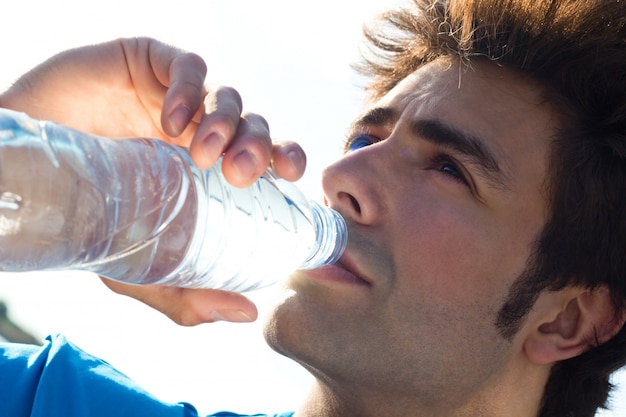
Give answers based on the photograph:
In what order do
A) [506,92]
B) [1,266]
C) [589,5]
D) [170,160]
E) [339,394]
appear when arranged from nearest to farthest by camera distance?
[1,266], [170,160], [339,394], [506,92], [589,5]

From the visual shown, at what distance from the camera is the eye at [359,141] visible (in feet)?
7.89

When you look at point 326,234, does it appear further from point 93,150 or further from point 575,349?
point 575,349

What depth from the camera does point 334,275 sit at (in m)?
2.00

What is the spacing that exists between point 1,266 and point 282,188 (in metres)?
0.70

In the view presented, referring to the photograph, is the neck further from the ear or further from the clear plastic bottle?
the clear plastic bottle

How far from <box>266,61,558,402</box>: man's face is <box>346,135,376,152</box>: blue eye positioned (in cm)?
3

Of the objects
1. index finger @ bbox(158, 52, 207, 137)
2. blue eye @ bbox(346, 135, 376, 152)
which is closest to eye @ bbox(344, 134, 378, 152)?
blue eye @ bbox(346, 135, 376, 152)

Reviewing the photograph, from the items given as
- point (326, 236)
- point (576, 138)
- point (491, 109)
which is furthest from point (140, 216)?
point (576, 138)

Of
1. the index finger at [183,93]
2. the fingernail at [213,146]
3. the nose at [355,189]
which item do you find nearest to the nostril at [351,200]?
the nose at [355,189]

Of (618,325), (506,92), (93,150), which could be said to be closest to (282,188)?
(93,150)

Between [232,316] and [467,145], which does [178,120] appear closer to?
[232,316]

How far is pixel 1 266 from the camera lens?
1215 mm

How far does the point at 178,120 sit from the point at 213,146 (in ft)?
0.43

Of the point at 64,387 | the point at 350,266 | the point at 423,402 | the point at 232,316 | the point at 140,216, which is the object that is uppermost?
the point at 140,216
